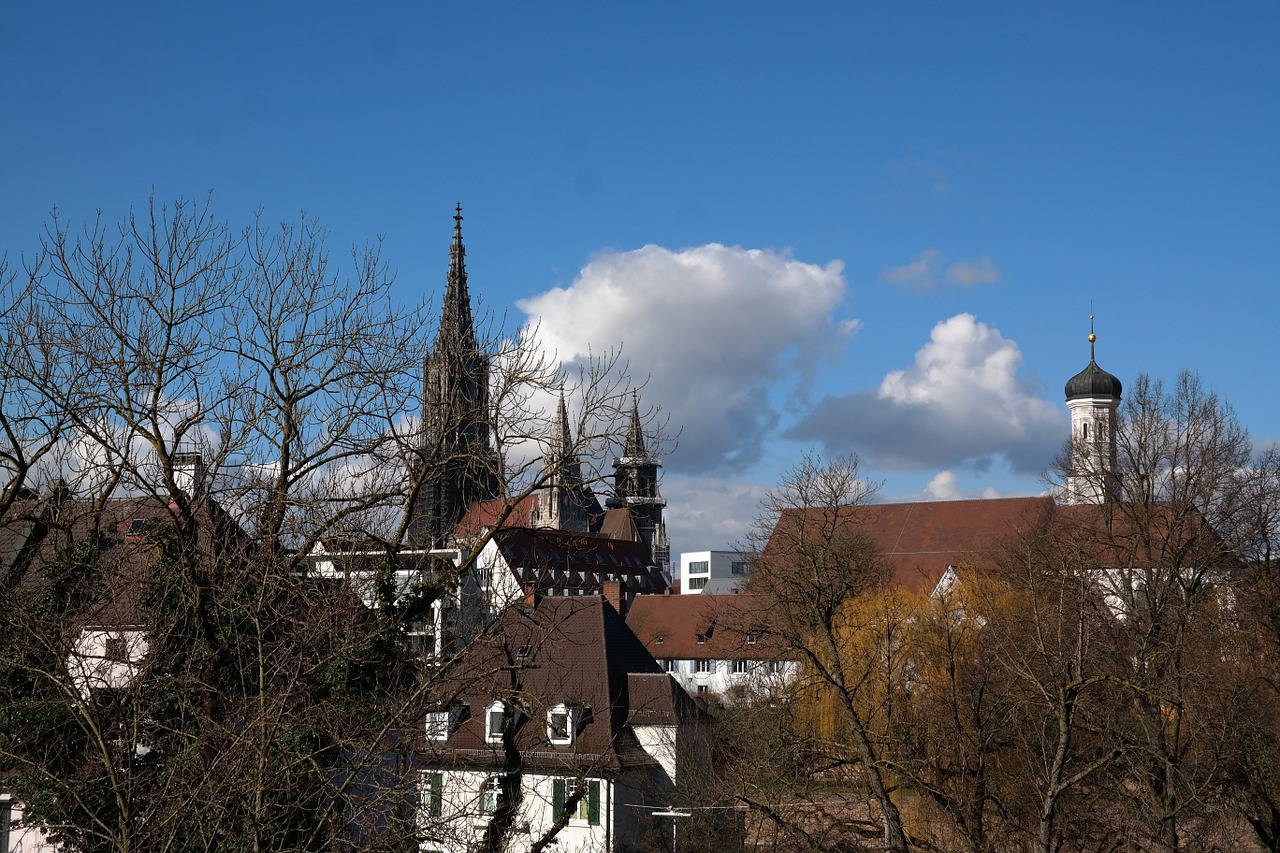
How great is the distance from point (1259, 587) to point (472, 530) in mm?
24339

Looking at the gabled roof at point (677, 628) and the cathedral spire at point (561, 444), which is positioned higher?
the gabled roof at point (677, 628)

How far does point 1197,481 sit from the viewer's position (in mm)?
30172

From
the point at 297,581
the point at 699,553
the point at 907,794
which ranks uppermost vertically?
the point at 699,553

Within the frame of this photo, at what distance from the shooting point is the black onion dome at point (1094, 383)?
2955 inches

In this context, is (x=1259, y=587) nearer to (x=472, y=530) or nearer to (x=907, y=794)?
(x=907, y=794)

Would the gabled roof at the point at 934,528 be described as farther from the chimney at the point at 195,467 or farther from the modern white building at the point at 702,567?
the chimney at the point at 195,467

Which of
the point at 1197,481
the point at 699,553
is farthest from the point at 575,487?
the point at 699,553

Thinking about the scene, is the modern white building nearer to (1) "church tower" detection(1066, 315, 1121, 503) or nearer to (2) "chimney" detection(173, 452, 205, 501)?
(1) "church tower" detection(1066, 315, 1121, 503)

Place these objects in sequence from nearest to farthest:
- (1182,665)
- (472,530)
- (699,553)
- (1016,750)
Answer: (472,530)
(1016,750)
(1182,665)
(699,553)

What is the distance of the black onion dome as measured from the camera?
75062 mm

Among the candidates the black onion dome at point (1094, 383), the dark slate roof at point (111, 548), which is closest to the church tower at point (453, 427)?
the dark slate roof at point (111, 548)

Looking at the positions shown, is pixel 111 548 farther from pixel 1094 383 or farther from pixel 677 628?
pixel 1094 383

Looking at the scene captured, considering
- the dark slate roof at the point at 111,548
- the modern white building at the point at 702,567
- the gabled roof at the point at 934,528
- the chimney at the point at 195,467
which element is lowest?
the dark slate roof at the point at 111,548

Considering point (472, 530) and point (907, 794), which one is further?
point (907, 794)
